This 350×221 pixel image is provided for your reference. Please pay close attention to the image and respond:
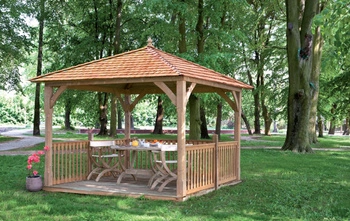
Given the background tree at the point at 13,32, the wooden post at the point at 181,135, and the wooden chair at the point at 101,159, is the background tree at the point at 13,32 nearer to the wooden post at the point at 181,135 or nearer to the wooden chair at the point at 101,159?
the wooden chair at the point at 101,159

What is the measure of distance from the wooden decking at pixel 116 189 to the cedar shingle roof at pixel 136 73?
7.04ft

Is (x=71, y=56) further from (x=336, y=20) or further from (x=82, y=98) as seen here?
(x=336, y=20)

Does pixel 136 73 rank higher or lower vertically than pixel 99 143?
higher

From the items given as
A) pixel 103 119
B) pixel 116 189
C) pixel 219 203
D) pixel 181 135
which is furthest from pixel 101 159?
pixel 103 119

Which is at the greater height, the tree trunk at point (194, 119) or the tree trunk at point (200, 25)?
the tree trunk at point (200, 25)

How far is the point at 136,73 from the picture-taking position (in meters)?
8.63

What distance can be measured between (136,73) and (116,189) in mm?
2381

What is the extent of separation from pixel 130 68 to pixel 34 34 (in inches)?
641

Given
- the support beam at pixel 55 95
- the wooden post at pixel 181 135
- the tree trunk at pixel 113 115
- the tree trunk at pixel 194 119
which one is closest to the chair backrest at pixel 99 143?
the support beam at pixel 55 95

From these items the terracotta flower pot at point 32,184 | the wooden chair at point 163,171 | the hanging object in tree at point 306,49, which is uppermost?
the hanging object in tree at point 306,49

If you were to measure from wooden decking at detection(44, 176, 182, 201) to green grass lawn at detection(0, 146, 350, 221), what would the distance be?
8.9 inches

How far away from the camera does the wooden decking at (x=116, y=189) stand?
8.43 meters

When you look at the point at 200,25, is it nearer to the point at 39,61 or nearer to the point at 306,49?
the point at 306,49

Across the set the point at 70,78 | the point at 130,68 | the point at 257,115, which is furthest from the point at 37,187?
the point at 257,115
